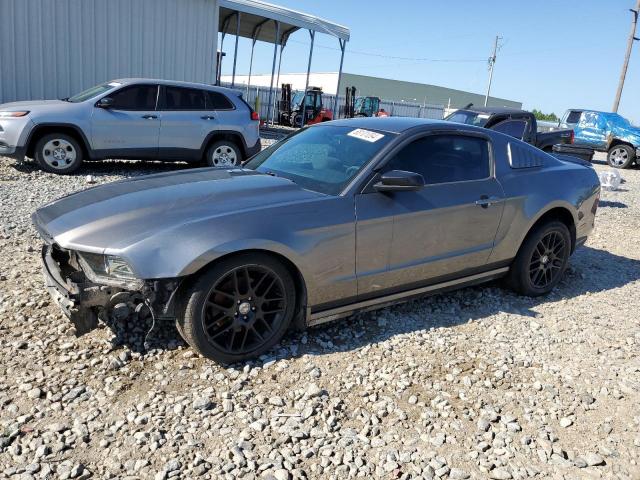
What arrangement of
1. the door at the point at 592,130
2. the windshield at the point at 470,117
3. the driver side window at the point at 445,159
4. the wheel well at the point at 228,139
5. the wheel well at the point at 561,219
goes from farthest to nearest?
the door at the point at 592,130 < the windshield at the point at 470,117 < the wheel well at the point at 228,139 < the wheel well at the point at 561,219 < the driver side window at the point at 445,159

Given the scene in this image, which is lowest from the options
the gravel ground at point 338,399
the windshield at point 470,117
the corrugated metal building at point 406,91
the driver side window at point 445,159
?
the gravel ground at point 338,399

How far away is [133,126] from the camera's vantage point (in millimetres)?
9031

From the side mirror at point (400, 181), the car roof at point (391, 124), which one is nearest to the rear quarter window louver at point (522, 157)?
the car roof at point (391, 124)

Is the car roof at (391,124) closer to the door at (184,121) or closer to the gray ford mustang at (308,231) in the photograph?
the gray ford mustang at (308,231)

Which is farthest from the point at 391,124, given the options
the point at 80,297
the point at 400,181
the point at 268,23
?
the point at 268,23

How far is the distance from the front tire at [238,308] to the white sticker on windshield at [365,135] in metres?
1.30

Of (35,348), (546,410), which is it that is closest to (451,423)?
(546,410)

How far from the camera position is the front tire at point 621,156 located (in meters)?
18.0

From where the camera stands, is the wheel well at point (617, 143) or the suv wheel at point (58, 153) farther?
the wheel well at point (617, 143)

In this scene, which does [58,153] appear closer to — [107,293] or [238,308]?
[107,293]

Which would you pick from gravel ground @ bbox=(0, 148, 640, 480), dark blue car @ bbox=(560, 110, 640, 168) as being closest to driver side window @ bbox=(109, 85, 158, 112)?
gravel ground @ bbox=(0, 148, 640, 480)

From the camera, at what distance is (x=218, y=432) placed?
276 cm

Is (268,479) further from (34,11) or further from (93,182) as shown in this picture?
(34,11)

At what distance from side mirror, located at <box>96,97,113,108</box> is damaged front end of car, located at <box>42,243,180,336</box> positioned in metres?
6.39
